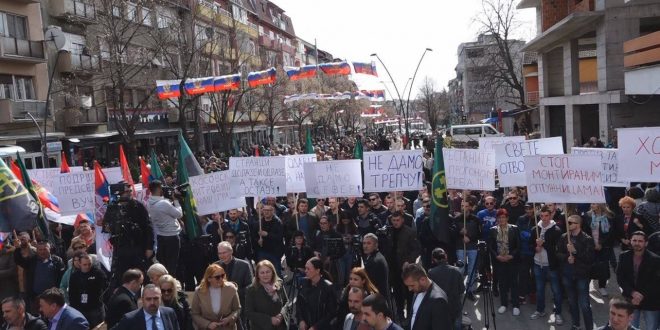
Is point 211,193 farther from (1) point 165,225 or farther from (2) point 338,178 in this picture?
(2) point 338,178

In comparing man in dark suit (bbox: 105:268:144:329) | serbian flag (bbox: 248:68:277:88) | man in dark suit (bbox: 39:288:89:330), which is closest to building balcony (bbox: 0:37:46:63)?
serbian flag (bbox: 248:68:277:88)

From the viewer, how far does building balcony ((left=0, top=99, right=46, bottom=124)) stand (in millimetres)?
27969

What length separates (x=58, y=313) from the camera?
5.68m

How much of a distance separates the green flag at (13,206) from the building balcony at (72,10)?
86.5ft

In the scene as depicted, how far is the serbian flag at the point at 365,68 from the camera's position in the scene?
2564 centimetres

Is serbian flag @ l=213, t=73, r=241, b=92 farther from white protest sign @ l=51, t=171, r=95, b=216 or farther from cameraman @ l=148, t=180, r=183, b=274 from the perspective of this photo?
cameraman @ l=148, t=180, r=183, b=274

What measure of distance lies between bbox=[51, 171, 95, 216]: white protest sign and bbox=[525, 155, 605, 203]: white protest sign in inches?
285

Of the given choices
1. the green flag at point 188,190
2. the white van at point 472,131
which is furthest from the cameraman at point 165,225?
the white van at point 472,131

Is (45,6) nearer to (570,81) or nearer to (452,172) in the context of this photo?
(570,81)

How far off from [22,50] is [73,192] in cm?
2275

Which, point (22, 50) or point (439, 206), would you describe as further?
point (22, 50)

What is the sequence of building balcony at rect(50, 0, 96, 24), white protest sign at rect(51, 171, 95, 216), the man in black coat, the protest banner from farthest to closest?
building balcony at rect(50, 0, 96, 24) → white protest sign at rect(51, 171, 95, 216) → the protest banner → the man in black coat

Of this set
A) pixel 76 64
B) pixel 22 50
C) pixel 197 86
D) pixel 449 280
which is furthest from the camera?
pixel 76 64

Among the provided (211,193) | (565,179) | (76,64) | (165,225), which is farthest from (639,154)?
(76,64)
